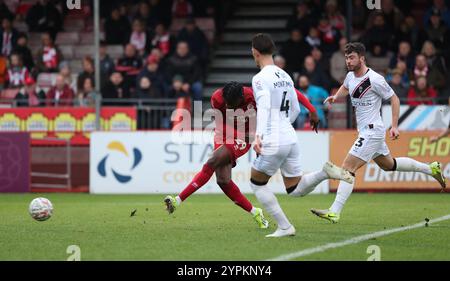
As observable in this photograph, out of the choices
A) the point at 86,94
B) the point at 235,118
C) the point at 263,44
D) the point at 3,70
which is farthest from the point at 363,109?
the point at 3,70

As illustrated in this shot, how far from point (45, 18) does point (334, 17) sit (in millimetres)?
7397

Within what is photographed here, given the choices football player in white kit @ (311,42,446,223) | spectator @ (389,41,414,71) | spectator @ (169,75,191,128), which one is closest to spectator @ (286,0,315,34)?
spectator @ (389,41,414,71)

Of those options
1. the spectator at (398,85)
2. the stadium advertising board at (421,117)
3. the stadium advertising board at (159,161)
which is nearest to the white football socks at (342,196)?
the stadium advertising board at (159,161)

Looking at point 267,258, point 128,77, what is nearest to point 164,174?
point 128,77

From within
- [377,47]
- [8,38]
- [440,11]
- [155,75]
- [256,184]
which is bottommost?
[256,184]

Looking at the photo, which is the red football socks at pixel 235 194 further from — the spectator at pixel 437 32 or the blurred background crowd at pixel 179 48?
the spectator at pixel 437 32

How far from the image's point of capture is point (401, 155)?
18.9m

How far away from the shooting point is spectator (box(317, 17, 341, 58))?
22969 mm

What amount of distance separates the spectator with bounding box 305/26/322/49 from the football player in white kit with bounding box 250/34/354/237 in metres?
13.1

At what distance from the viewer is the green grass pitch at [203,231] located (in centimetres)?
905

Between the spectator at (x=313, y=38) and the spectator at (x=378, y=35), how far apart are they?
1111 mm

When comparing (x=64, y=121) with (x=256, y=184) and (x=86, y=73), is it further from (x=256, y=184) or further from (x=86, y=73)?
(x=256, y=184)

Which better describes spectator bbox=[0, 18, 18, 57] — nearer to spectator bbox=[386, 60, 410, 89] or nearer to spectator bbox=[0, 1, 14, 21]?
spectator bbox=[0, 1, 14, 21]

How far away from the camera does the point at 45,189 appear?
65.8 feet
